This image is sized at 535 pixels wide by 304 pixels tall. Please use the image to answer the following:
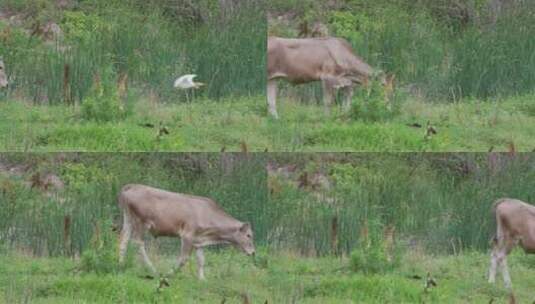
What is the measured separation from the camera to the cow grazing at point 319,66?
17859mm

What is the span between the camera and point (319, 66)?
17875 mm

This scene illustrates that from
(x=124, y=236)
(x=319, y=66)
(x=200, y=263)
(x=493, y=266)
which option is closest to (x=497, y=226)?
(x=493, y=266)

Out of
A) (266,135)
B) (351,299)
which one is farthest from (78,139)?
(351,299)

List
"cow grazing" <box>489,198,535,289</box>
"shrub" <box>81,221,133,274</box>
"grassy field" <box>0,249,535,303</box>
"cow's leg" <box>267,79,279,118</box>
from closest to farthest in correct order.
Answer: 1. "grassy field" <box>0,249,535,303</box>
2. "shrub" <box>81,221,133,274</box>
3. "cow grazing" <box>489,198,535,289</box>
4. "cow's leg" <box>267,79,279,118</box>

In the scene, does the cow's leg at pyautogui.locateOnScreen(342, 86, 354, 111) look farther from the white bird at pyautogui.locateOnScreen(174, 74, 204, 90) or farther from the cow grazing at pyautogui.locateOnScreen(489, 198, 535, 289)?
the cow grazing at pyautogui.locateOnScreen(489, 198, 535, 289)

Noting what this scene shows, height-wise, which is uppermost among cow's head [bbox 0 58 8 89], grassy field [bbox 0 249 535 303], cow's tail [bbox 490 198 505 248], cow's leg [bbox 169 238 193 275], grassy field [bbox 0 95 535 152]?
cow's head [bbox 0 58 8 89]

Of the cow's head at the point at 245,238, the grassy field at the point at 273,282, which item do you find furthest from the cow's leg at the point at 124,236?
the cow's head at the point at 245,238

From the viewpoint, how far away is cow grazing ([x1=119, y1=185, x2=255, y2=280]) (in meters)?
17.3

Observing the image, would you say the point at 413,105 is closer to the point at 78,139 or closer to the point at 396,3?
the point at 396,3

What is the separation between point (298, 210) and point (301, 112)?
3.45 ft

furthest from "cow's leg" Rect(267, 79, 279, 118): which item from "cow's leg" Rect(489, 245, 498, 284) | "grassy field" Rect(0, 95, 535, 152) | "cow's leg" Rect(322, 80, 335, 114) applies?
"cow's leg" Rect(489, 245, 498, 284)

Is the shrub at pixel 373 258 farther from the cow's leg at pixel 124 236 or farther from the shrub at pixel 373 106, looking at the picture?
the cow's leg at pixel 124 236

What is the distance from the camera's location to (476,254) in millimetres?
17641

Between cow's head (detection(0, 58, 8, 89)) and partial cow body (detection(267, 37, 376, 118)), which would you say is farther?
cow's head (detection(0, 58, 8, 89))
